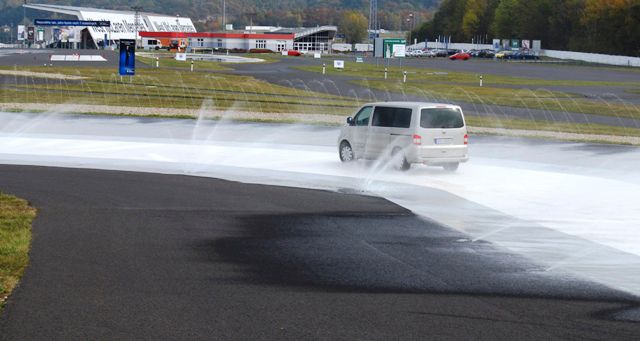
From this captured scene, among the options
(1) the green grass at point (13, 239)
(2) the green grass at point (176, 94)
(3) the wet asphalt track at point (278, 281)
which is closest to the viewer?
(3) the wet asphalt track at point (278, 281)

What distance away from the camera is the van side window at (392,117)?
81.5ft

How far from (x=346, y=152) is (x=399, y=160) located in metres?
2.20

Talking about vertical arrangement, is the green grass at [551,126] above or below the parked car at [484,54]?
below

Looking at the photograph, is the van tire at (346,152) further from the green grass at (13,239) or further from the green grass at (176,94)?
the green grass at (176,94)

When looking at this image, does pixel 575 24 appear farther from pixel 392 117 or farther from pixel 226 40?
pixel 392 117

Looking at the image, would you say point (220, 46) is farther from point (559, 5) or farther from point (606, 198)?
point (606, 198)

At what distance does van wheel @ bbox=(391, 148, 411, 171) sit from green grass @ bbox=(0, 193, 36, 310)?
32.3ft

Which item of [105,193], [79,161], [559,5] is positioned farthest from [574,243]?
[559,5]

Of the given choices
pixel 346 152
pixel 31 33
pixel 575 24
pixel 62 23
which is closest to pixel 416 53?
pixel 575 24

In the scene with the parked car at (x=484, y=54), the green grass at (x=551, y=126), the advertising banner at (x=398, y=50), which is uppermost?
the parked car at (x=484, y=54)

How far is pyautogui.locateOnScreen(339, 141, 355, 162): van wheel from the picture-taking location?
26.5m

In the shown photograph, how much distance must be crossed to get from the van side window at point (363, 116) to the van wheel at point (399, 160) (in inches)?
58.9

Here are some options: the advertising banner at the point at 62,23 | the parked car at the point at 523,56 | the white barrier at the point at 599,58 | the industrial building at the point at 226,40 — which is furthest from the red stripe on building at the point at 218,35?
the parked car at the point at 523,56

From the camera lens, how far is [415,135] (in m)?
24.5
